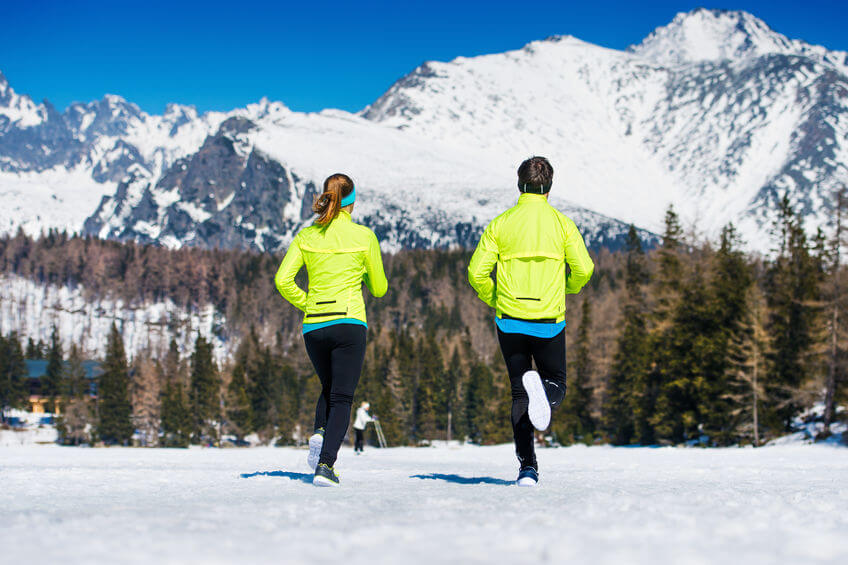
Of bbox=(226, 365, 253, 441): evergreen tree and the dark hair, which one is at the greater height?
the dark hair

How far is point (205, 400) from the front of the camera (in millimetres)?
76438

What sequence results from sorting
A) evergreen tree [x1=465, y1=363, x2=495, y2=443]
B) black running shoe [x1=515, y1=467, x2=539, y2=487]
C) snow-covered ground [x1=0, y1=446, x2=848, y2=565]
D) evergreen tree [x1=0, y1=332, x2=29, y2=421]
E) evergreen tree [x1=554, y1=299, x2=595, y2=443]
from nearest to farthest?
snow-covered ground [x1=0, y1=446, x2=848, y2=565], black running shoe [x1=515, y1=467, x2=539, y2=487], evergreen tree [x1=554, y1=299, x2=595, y2=443], evergreen tree [x1=465, y1=363, x2=495, y2=443], evergreen tree [x1=0, y1=332, x2=29, y2=421]

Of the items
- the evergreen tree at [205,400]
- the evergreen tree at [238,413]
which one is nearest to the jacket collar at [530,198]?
the evergreen tree at [205,400]

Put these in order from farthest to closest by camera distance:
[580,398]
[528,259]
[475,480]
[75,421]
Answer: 1. [75,421]
2. [580,398]
3. [475,480]
4. [528,259]

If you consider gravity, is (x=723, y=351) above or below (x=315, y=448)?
above

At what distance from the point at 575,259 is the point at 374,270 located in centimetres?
157

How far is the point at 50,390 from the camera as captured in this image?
311 feet

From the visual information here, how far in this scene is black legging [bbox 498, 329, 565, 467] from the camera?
18.2ft

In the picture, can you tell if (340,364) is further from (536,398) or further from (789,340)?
(789,340)

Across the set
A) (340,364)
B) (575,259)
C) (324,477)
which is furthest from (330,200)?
(324,477)

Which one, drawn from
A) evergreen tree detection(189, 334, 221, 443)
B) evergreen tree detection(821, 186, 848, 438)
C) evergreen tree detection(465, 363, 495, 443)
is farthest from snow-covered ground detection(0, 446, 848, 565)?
→ evergreen tree detection(465, 363, 495, 443)

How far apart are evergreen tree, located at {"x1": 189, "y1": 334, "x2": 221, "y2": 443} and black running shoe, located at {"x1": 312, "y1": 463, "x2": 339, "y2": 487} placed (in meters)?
70.0

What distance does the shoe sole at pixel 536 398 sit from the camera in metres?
5.25

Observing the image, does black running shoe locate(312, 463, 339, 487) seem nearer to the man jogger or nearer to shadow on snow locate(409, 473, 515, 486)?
shadow on snow locate(409, 473, 515, 486)
